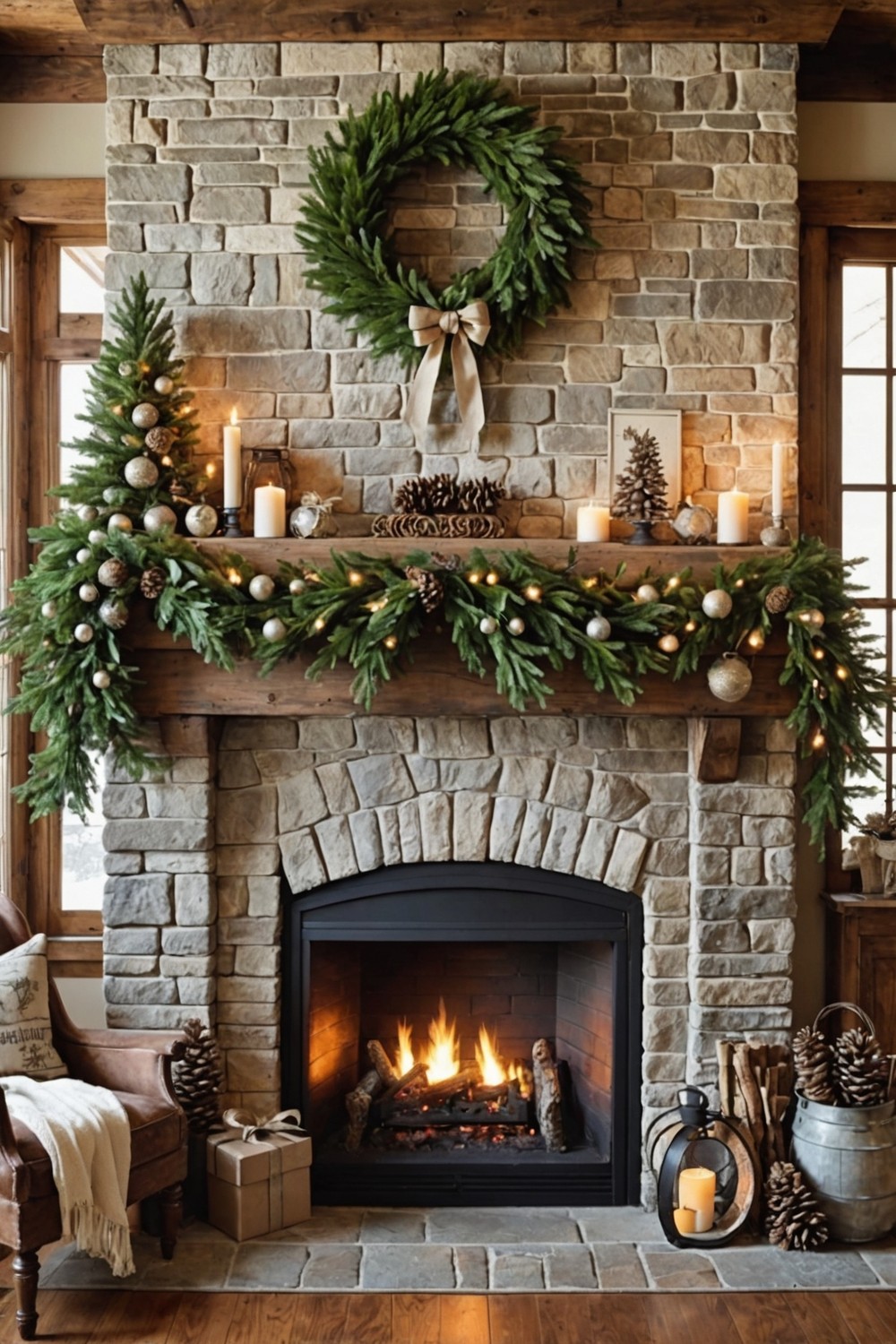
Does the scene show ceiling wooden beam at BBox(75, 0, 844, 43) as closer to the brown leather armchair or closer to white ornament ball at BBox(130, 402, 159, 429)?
white ornament ball at BBox(130, 402, 159, 429)

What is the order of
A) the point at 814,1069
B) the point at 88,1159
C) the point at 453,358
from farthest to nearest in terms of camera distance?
1. the point at 453,358
2. the point at 814,1069
3. the point at 88,1159

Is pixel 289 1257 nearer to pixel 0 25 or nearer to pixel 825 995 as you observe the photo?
pixel 825 995

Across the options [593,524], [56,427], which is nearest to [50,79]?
[56,427]

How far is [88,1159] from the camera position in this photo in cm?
305

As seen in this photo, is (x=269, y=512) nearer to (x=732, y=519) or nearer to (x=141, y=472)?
(x=141, y=472)

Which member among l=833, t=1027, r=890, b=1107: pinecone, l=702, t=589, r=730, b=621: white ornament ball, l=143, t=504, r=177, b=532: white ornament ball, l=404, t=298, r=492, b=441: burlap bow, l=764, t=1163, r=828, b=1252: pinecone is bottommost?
l=764, t=1163, r=828, b=1252: pinecone

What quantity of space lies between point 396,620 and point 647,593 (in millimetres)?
695

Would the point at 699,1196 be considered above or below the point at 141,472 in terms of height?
below

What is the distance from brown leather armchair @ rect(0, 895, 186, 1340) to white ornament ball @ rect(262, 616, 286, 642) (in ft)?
3.78

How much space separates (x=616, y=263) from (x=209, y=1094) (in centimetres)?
275

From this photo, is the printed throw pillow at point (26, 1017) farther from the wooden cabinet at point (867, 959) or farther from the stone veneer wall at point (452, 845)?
the wooden cabinet at point (867, 959)

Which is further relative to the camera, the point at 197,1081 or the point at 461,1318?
the point at 197,1081

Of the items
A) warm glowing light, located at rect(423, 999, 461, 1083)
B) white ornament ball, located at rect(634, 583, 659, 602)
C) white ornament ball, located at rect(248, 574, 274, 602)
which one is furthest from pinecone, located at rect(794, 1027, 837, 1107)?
white ornament ball, located at rect(248, 574, 274, 602)

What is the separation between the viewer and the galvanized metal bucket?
136 inches
